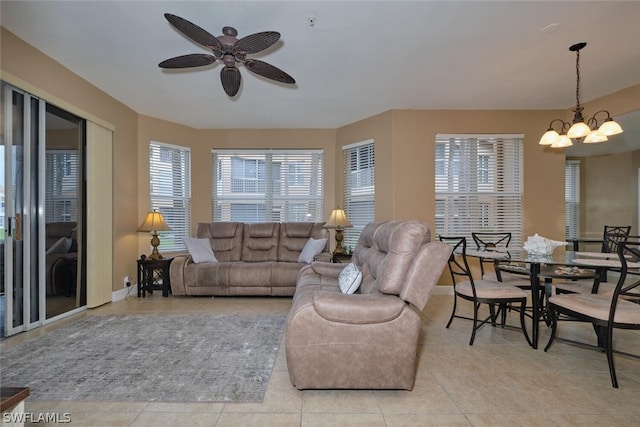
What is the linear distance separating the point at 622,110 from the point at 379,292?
431cm

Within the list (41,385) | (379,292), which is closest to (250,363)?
(379,292)

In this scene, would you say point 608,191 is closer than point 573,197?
Yes

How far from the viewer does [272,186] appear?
553cm

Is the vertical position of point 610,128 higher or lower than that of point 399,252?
higher

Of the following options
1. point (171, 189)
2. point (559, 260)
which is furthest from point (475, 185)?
point (171, 189)

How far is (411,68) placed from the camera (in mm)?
3332

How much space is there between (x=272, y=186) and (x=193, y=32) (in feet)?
11.4

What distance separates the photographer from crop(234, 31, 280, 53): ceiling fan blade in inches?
85.5

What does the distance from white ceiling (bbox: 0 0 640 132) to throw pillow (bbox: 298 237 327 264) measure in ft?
6.50

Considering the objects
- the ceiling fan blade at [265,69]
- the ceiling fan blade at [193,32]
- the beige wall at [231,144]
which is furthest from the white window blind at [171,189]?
the ceiling fan blade at [193,32]

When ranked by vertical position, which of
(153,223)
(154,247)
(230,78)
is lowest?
(154,247)

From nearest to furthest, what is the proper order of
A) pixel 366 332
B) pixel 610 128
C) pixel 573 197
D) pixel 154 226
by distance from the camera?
pixel 366 332
pixel 610 128
pixel 154 226
pixel 573 197

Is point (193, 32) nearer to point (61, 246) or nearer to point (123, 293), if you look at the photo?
point (61, 246)

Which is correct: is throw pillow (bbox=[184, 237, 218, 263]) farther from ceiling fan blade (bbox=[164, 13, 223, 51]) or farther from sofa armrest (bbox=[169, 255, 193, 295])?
ceiling fan blade (bbox=[164, 13, 223, 51])
